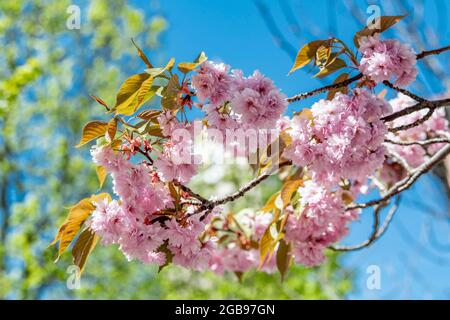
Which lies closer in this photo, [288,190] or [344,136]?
[344,136]

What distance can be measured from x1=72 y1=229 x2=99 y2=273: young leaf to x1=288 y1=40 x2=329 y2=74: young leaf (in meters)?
0.64

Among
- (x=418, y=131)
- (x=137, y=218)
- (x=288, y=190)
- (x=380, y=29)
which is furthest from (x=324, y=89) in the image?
(x=418, y=131)

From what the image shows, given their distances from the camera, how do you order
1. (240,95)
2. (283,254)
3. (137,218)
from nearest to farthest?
(240,95) → (137,218) → (283,254)

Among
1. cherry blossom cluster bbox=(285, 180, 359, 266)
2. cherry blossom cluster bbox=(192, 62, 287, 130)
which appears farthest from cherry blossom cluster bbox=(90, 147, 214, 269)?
cherry blossom cluster bbox=(285, 180, 359, 266)

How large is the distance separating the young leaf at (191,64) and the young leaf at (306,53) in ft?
0.74

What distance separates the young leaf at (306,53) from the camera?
1.16 meters

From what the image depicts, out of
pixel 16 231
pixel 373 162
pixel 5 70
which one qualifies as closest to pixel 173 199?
pixel 373 162

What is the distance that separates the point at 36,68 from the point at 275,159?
325 centimetres

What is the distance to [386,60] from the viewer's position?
43.6 inches

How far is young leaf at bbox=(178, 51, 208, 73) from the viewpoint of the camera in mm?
1048

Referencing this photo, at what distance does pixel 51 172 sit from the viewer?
255 inches

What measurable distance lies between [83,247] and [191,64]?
0.53 meters

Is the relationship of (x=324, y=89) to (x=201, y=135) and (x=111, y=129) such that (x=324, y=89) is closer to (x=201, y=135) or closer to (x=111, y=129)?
(x=201, y=135)

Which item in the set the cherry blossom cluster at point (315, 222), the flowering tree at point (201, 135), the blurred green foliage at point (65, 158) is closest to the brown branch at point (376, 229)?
the cherry blossom cluster at point (315, 222)
